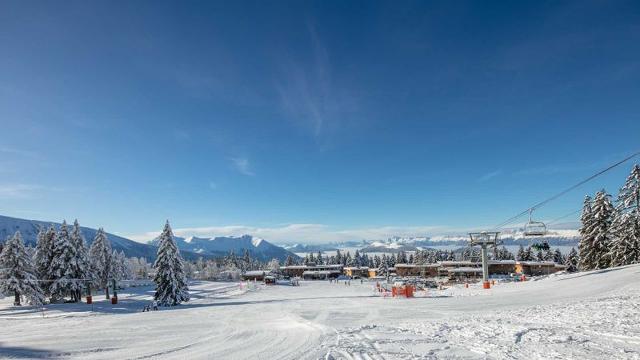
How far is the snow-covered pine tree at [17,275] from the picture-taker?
4641cm

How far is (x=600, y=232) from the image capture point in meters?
47.9

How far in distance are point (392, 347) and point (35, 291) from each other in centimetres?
5189

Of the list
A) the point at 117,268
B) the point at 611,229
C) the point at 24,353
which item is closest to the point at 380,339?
the point at 24,353

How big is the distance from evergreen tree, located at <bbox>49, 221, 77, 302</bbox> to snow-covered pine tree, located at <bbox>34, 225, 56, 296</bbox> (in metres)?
0.85

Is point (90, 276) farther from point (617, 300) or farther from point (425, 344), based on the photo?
point (617, 300)

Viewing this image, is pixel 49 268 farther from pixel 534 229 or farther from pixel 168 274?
pixel 534 229

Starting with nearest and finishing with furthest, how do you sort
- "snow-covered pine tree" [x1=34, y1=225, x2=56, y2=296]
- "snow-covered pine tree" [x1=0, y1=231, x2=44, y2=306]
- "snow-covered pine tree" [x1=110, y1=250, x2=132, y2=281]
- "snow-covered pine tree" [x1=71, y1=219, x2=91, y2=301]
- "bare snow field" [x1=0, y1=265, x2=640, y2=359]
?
"bare snow field" [x1=0, y1=265, x2=640, y2=359]
"snow-covered pine tree" [x1=0, y1=231, x2=44, y2=306]
"snow-covered pine tree" [x1=34, y1=225, x2=56, y2=296]
"snow-covered pine tree" [x1=71, y1=219, x2=91, y2=301]
"snow-covered pine tree" [x1=110, y1=250, x2=132, y2=281]

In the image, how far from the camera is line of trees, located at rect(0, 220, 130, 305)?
4672 centimetres

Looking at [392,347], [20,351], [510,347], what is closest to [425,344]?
[392,347]

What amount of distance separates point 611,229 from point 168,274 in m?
53.5

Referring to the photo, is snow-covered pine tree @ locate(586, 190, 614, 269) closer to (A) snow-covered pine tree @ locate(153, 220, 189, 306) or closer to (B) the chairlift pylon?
(B) the chairlift pylon

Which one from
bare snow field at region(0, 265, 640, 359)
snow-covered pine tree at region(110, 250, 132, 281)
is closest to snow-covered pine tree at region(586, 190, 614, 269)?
bare snow field at region(0, 265, 640, 359)

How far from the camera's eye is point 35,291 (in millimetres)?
46844

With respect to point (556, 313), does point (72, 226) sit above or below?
above
